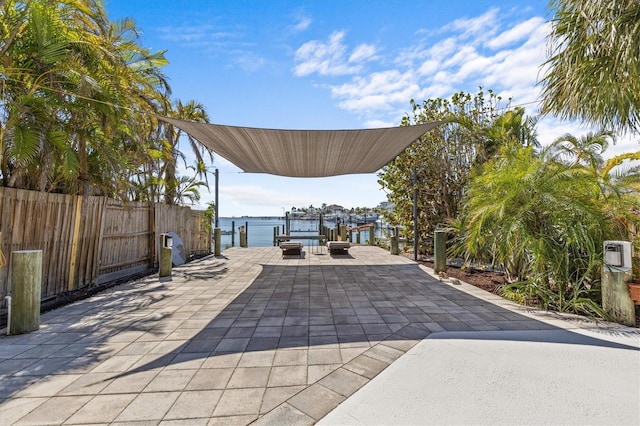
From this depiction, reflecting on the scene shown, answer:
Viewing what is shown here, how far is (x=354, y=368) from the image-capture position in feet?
7.72

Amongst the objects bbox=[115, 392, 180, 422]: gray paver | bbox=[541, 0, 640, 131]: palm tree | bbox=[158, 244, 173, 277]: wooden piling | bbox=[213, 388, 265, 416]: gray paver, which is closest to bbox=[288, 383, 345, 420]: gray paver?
bbox=[213, 388, 265, 416]: gray paver

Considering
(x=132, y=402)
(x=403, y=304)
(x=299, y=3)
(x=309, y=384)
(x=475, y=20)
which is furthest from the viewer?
(x=299, y=3)

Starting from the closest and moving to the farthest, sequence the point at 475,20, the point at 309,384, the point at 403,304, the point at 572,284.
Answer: the point at 309,384, the point at 572,284, the point at 403,304, the point at 475,20

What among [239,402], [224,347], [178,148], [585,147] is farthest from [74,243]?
[585,147]

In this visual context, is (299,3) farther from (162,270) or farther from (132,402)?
(132,402)

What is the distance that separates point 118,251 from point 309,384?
5.82 m

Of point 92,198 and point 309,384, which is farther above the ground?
point 92,198

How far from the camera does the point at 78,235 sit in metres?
4.91

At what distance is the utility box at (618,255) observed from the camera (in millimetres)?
3229

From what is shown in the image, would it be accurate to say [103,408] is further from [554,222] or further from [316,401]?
[554,222]

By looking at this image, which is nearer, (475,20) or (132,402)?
(132,402)

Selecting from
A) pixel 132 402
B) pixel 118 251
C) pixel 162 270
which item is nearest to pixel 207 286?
pixel 162 270

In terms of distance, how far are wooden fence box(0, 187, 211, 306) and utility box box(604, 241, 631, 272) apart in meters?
7.02

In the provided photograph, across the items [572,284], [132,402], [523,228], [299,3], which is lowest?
[132,402]
